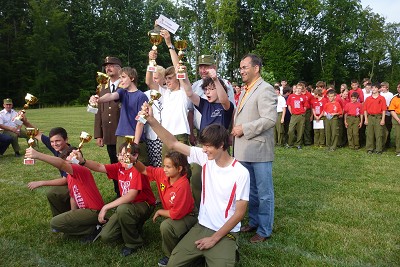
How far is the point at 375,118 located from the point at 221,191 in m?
8.98

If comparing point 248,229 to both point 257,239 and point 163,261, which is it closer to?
point 257,239

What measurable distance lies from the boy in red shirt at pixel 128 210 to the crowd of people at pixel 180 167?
0.5 inches

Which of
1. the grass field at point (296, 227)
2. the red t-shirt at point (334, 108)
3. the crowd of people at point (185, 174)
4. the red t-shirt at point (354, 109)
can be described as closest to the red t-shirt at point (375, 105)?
the red t-shirt at point (354, 109)

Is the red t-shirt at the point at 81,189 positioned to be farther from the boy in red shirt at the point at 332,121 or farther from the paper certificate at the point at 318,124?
the paper certificate at the point at 318,124

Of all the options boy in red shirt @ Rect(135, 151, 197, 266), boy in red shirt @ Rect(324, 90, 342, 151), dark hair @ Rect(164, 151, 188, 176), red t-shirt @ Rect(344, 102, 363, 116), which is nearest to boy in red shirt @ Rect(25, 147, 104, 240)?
boy in red shirt @ Rect(135, 151, 197, 266)

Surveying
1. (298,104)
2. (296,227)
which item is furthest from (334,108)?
(296,227)

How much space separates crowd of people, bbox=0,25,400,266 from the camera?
3.44 m

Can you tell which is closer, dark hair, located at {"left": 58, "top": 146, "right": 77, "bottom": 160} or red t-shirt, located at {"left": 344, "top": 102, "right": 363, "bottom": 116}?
dark hair, located at {"left": 58, "top": 146, "right": 77, "bottom": 160}

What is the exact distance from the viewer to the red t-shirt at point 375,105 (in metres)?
10.5

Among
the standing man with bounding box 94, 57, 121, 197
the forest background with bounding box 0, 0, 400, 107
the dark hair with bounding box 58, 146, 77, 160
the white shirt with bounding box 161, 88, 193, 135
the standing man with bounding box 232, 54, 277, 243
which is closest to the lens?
the standing man with bounding box 232, 54, 277, 243

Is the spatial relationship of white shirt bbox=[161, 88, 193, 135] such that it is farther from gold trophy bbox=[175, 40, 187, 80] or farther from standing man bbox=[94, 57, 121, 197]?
standing man bbox=[94, 57, 121, 197]

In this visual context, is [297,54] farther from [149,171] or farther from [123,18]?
[149,171]

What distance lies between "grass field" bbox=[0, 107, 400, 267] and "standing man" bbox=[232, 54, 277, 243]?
434 millimetres

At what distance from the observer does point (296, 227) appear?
15.4 feet
